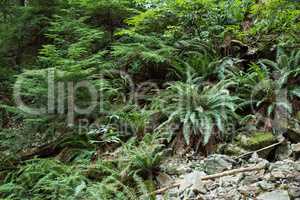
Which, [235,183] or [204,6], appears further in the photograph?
[204,6]

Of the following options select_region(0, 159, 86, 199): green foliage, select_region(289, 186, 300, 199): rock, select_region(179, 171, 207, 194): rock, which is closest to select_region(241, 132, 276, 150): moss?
select_region(179, 171, 207, 194): rock

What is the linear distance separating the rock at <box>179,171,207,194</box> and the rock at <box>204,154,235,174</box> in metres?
0.14

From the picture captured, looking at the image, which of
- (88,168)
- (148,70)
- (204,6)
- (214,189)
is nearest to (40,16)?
(148,70)

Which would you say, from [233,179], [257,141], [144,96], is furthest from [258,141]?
[144,96]

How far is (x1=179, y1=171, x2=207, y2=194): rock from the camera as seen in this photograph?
4.40 metres

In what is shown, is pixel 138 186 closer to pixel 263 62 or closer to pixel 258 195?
pixel 258 195

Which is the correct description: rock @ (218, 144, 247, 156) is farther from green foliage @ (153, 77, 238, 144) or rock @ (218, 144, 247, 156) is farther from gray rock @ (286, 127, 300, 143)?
gray rock @ (286, 127, 300, 143)

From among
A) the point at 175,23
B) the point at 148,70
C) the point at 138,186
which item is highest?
the point at 175,23

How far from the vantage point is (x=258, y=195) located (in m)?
4.04

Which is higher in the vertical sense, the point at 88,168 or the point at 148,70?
the point at 148,70

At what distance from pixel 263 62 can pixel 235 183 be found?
2.55 metres

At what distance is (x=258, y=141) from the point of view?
498 cm

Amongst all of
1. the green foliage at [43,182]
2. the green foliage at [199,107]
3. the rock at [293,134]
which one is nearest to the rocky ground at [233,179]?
the rock at [293,134]

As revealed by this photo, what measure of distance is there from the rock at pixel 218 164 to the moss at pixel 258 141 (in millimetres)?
361
